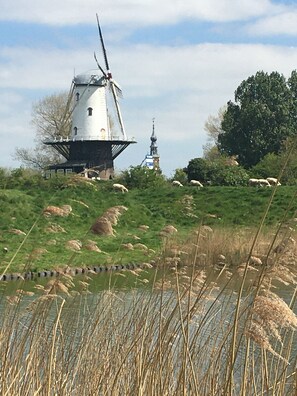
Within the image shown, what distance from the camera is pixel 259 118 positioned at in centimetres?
3691

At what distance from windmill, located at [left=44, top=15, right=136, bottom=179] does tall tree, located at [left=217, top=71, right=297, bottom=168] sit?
464 cm

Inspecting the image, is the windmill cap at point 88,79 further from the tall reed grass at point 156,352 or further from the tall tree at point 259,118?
the tall reed grass at point 156,352

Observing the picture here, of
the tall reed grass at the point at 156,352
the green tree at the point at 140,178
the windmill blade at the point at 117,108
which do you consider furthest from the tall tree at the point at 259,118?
the tall reed grass at the point at 156,352

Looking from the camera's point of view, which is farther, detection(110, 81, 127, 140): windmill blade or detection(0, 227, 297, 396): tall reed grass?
detection(110, 81, 127, 140): windmill blade

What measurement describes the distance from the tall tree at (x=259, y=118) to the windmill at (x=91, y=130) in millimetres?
4642

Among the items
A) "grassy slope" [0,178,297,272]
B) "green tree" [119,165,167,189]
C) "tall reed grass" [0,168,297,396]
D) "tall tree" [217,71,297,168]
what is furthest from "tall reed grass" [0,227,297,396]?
"tall tree" [217,71,297,168]

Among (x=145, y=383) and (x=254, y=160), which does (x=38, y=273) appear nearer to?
(x=145, y=383)

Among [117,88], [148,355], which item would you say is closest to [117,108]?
[117,88]

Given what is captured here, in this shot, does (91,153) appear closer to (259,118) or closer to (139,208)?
(259,118)

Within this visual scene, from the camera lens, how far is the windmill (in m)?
35.2

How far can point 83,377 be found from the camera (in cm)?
397

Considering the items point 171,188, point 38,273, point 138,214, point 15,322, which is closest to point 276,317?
point 15,322

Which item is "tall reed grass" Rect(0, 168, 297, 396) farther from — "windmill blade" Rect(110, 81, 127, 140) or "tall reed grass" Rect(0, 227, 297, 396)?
Result: "windmill blade" Rect(110, 81, 127, 140)

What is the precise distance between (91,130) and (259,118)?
23.9 feet
